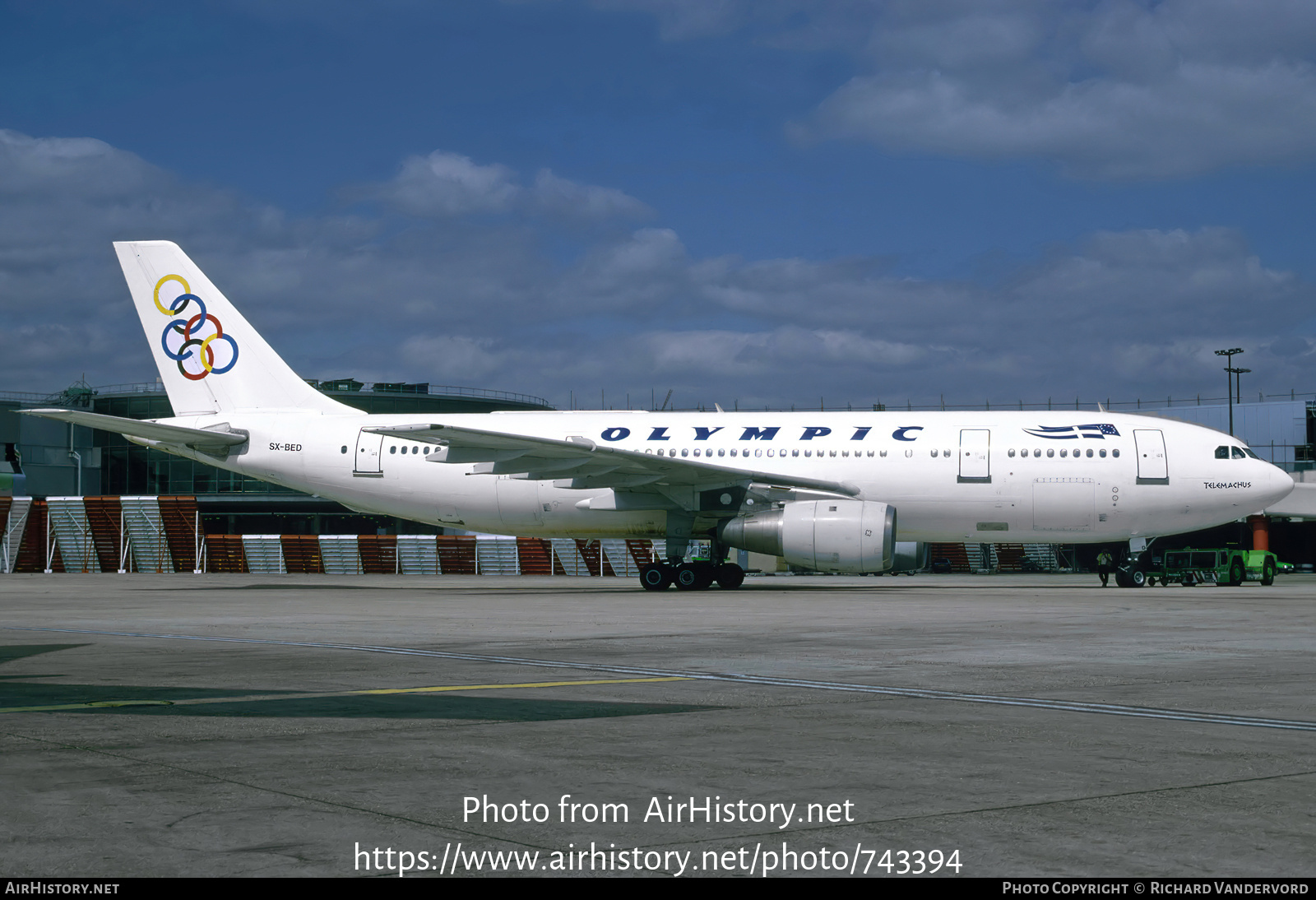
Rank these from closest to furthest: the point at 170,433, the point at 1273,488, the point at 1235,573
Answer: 1. the point at 1273,488
2. the point at 170,433
3. the point at 1235,573

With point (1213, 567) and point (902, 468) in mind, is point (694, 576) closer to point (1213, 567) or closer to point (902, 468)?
point (902, 468)

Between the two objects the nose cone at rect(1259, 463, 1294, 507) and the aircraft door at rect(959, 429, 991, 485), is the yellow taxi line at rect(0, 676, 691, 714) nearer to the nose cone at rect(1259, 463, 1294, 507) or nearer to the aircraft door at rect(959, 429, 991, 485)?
the aircraft door at rect(959, 429, 991, 485)

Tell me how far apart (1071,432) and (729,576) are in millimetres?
7814

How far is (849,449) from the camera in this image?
2634 cm

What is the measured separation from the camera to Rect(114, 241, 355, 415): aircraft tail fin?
29.6 meters

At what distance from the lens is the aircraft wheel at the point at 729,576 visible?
2666cm

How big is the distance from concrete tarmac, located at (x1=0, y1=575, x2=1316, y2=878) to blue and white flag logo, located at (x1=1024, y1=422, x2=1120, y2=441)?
486 inches

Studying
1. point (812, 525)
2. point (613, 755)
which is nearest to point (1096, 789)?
point (613, 755)

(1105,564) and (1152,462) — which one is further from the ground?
(1152,462)

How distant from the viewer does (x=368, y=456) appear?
1128 inches

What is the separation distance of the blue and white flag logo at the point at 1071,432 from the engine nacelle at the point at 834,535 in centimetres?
406

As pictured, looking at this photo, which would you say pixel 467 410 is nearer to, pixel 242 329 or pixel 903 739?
pixel 242 329

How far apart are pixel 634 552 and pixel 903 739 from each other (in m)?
41.6

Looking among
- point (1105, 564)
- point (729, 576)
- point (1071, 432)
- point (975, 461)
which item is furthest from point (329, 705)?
point (1105, 564)
